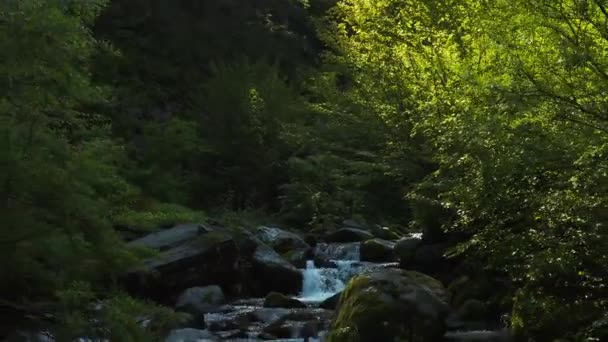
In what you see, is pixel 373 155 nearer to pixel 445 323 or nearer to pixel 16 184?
pixel 445 323

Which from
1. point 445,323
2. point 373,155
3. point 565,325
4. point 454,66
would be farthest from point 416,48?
point 565,325

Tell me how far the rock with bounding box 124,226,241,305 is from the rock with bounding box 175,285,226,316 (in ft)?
1.20

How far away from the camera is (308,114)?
27297mm

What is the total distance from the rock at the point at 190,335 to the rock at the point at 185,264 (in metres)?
1.55

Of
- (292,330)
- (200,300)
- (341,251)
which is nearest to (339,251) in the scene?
(341,251)

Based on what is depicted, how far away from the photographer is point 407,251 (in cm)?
1627

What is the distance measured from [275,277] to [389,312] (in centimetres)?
607

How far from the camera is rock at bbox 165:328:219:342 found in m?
12.8

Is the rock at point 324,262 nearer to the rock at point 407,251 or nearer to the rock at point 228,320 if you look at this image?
the rock at point 407,251

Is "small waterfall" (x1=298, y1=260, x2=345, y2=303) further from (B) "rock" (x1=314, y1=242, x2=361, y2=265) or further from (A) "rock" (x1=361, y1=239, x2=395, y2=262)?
(B) "rock" (x1=314, y1=242, x2=361, y2=265)

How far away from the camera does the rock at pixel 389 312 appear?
1138 cm

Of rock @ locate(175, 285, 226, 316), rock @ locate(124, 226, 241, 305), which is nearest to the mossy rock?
rock @ locate(175, 285, 226, 316)

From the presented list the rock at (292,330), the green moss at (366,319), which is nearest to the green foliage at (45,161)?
the green moss at (366,319)

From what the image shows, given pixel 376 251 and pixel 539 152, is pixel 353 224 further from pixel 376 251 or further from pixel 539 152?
pixel 539 152
